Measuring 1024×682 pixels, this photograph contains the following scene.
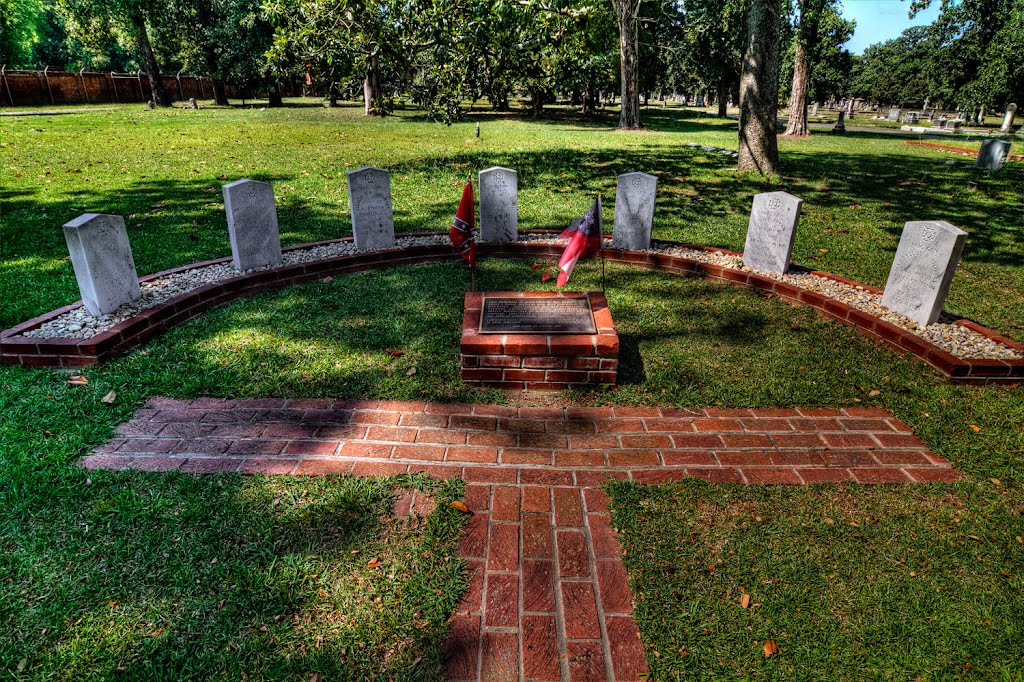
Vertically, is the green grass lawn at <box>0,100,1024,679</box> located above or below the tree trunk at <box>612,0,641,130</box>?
below

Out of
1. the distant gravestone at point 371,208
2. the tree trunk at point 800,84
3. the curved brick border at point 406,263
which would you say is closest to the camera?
the curved brick border at point 406,263

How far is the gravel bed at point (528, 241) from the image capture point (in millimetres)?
4730

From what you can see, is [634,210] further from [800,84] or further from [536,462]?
[800,84]

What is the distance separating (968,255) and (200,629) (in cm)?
991

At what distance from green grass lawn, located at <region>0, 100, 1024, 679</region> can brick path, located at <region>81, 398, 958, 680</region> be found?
14cm

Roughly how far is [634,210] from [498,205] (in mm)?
1843

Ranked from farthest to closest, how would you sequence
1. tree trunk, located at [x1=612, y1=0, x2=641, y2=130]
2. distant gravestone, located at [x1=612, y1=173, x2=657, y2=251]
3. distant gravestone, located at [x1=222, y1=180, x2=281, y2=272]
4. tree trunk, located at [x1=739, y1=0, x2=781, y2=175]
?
tree trunk, located at [x1=612, y1=0, x2=641, y2=130], tree trunk, located at [x1=739, y1=0, x2=781, y2=175], distant gravestone, located at [x1=612, y1=173, x2=657, y2=251], distant gravestone, located at [x1=222, y1=180, x2=281, y2=272]

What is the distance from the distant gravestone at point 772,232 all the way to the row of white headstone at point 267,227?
1317mm

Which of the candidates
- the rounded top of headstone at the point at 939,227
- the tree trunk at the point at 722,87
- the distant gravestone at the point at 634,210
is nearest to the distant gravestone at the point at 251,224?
the distant gravestone at the point at 634,210

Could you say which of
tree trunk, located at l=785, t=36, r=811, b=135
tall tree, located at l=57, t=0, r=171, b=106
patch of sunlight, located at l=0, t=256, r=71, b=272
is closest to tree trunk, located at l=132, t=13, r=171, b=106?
tall tree, located at l=57, t=0, r=171, b=106

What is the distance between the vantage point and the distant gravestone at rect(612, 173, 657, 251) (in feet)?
23.2

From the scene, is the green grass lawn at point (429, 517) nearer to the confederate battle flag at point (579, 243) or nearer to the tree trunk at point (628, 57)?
the confederate battle flag at point (579, 243)

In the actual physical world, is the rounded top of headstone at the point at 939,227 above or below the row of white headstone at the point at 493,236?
above

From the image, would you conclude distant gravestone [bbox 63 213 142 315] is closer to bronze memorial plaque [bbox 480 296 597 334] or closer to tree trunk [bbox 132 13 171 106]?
bronze memorial plaque [bbox 480 296 597 334]
